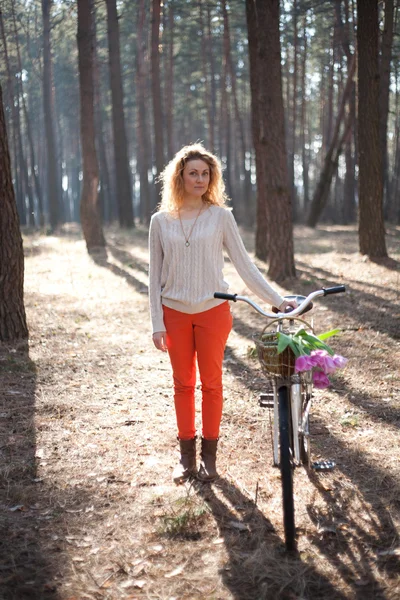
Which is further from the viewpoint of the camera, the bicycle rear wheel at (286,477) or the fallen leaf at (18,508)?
the fallen leaf at (18,508)

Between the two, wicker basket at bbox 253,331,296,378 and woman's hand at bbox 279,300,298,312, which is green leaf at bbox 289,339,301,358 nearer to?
wicker basket at bbox 253,331,296,378

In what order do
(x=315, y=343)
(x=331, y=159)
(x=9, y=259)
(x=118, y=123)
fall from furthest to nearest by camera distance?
(x=118, y=123)
(x=331, y=159)
(x=9, y=259)
(x=315, y=343)

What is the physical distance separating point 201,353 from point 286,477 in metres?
1.11

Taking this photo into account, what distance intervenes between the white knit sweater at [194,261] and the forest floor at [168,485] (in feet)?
3.08

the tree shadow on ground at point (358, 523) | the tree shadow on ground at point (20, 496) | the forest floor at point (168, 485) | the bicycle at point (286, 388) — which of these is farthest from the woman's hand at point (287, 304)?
the tree shadow on ground at point (20, 496)

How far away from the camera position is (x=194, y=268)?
172 inches

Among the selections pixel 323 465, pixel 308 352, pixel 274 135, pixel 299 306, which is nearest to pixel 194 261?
pixel 299 306

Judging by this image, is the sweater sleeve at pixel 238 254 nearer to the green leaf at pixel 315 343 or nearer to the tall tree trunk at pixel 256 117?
the green leaf at pixel 315 343

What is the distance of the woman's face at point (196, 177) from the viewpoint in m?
4.32

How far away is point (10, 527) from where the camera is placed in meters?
4.06

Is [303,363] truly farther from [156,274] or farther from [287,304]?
[156,274]

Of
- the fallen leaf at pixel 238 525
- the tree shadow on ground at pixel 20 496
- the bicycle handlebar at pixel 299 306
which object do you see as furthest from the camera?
the fallen leaf at pixel 238 525

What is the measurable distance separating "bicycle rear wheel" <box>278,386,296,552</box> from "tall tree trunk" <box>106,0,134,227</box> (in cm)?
2195

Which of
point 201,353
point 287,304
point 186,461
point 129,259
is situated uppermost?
point 287,304
